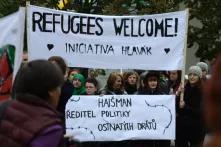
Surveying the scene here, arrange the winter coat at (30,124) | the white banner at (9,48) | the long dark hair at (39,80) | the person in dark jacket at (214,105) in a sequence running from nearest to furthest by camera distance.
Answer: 1. the person in dark jacket at (214,105)
2. the winter coat at (30,124)
3. the long dark hair at (39,80)
4. the white banner at (9,48)

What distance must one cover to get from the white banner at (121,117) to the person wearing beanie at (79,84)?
17 cm

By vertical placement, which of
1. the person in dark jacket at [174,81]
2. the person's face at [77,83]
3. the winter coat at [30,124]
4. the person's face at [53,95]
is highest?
the person's face at [53,95]

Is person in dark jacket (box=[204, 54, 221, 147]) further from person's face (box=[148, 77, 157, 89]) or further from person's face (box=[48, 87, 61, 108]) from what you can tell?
person's face (box=[148, 77, 157, 89])

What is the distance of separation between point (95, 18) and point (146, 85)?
1231 millimetres

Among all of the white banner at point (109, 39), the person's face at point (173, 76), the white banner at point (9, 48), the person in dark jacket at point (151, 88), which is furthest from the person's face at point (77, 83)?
the white banner at point (9, 48)

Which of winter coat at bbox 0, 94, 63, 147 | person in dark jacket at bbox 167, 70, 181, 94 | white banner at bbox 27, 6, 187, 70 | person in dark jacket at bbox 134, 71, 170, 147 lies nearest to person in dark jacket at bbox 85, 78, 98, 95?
white banner at bbox 27, 6, 187, 70

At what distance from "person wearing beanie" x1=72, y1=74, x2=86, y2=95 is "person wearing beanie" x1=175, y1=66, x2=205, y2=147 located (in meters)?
1.42

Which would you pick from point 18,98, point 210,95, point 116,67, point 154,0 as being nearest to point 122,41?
point 116,67

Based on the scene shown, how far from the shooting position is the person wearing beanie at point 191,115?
926 cm

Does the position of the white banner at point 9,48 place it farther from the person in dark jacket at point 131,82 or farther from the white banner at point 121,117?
the person in dark jacket at point 131,82

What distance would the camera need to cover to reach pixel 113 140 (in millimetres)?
8914

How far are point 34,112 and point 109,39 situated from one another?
5.55 meters

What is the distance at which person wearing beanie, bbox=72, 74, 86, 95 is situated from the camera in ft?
28.9

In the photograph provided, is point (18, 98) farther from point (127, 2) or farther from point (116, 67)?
point (127, 2)
